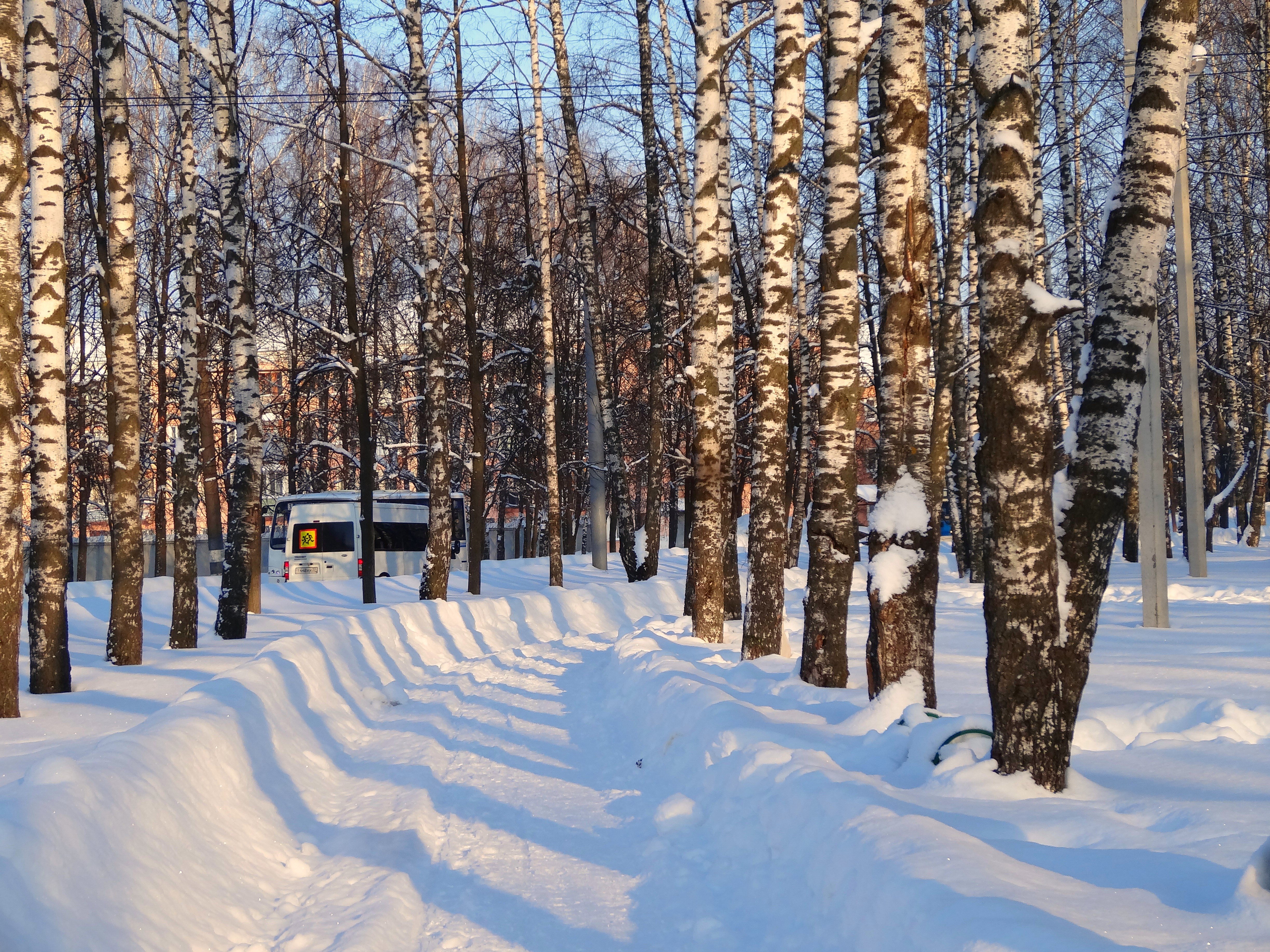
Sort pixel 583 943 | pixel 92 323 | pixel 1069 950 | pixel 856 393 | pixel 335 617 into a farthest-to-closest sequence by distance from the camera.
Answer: pixel 92 323 < pixel 335 617 < pixel 856 393 < pixel 583 943 < pixel 1069 950

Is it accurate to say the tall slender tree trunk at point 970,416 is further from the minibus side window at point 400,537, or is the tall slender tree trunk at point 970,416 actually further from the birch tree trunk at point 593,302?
the minibus side window at point 400,537

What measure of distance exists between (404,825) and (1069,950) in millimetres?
4281

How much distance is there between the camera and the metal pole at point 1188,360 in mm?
15508

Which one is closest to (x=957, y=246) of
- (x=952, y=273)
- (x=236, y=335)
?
(x=952, y=273)

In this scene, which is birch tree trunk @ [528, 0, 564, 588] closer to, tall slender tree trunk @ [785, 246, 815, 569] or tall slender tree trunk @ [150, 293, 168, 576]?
tall slender tree trunk @ [785, 246, 815, 569]

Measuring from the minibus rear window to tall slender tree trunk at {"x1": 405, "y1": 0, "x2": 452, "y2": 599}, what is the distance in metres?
10.9

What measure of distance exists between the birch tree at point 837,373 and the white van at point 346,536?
63.9 ft

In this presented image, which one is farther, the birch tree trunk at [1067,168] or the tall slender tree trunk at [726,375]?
the birch tree trunk at [1067,168]

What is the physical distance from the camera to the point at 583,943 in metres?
4.50

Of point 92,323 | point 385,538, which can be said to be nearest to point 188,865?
point 92,323

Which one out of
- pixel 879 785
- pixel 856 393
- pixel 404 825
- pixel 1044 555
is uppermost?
pixel 856 393

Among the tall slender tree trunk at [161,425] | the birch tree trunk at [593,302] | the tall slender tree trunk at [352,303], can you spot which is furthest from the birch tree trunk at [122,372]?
the tall slender tree trunk at [161,425]

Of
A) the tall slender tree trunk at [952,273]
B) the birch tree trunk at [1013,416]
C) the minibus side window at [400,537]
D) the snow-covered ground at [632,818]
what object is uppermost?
the tall slender tree trunk at [952,273]

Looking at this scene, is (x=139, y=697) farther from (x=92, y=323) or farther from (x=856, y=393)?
(x=92, y=323)
